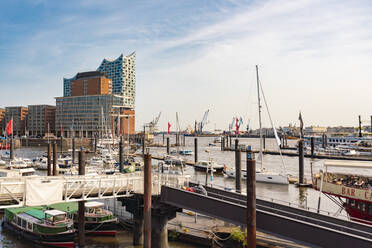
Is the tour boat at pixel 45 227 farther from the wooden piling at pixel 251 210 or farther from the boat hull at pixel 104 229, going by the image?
the wooden piling at pixel 251 210

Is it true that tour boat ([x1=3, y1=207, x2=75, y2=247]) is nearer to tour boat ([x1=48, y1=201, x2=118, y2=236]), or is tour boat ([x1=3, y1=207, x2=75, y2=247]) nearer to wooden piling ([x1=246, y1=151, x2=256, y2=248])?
tour boat ([x1=48, y1=201, x2=118, y2=236])

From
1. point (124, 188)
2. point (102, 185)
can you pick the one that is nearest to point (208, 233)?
point (124, 188)

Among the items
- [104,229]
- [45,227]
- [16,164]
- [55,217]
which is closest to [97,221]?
[104,229]

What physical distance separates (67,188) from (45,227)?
7.36 metres

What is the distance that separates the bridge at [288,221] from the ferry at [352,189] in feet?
18.2

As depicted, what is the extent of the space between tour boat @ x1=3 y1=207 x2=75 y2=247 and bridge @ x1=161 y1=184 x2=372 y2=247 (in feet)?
31.8

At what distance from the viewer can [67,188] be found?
22.3 metres

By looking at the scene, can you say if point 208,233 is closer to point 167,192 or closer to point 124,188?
point 167,192

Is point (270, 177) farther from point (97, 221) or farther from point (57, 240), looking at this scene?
point (57, 240)

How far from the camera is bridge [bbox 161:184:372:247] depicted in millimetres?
15297

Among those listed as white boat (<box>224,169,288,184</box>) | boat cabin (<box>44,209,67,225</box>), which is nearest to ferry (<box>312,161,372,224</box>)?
boat cabin (<box>44,209,67,225</box>)

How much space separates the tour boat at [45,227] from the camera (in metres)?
26.6

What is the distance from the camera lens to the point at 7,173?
4797cm

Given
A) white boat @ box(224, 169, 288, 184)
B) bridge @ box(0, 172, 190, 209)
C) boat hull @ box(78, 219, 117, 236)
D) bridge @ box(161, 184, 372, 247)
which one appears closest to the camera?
bridge @ box(161, 184, 372, 247)
